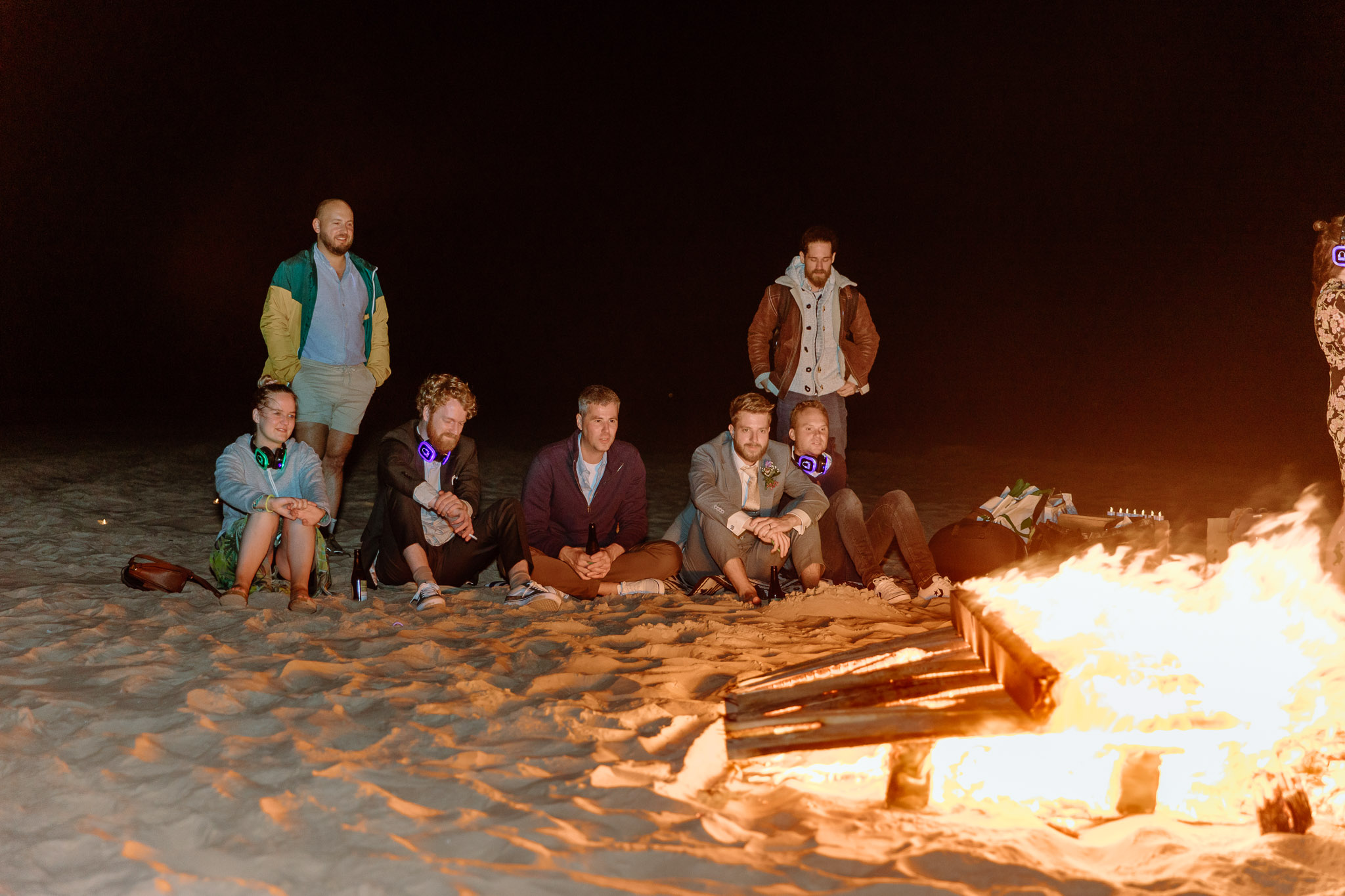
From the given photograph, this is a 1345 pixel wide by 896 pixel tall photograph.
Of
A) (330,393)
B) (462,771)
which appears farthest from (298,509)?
(462,771)

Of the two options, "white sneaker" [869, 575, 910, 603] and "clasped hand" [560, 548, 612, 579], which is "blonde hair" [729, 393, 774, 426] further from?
"white sneaker" [869, 575, 910, 603]

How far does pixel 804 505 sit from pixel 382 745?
2968mm

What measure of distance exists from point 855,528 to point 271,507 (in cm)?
321

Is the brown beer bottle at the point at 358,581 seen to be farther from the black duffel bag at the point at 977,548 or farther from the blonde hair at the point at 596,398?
the black duffel bag at the point at 977,548

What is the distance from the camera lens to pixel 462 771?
303 cm

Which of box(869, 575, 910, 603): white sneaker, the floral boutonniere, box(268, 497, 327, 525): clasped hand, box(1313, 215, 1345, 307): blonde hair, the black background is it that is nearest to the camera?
box(1313, 215, 1345, 307): blonde hair

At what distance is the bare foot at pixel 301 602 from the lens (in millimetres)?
4766

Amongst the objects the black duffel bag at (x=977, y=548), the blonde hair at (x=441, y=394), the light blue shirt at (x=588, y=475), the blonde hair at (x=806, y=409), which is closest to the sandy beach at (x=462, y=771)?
the black duffel bag at (x=977, y=548)

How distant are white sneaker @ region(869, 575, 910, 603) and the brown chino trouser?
115 centimetres

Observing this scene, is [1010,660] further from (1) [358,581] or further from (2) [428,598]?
(1) [358,581]

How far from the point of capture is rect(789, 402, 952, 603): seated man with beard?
5.59m

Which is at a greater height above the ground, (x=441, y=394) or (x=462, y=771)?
(x=441, y=394)

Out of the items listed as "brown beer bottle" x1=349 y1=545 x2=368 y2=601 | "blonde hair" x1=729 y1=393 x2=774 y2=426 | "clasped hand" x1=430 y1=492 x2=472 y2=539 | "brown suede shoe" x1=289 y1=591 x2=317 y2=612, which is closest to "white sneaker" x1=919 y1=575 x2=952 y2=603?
"blonde hair" x1=729 y1=393 x2=774 y2=426

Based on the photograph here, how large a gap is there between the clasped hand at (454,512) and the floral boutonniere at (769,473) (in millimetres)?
1690
